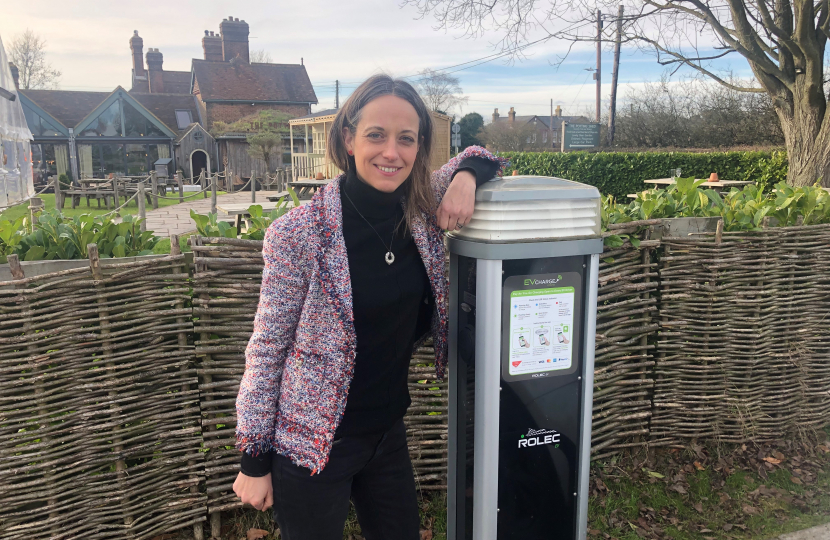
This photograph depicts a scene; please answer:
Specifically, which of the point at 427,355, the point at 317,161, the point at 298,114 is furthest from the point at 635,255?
the point at 298,114

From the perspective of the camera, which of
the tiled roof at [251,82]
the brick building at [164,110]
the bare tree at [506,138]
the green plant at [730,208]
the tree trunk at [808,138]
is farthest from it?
the tiled roof at [251,82]

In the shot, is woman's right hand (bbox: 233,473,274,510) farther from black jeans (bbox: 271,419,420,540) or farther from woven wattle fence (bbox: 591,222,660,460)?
woven wattle fence (bbox: 591,222,660,460)

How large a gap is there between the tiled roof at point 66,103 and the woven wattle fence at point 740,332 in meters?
40.1

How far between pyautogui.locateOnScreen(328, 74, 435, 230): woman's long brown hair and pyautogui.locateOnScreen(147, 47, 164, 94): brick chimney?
46846mm

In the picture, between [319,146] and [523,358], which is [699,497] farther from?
[319,146]

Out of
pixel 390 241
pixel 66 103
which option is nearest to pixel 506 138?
pixel 66 103

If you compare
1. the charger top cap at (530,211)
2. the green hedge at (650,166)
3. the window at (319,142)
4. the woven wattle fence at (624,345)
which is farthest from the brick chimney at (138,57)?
the charger top cap at (530,211)

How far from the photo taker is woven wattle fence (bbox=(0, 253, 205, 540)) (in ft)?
8.19

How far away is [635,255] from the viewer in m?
3.42

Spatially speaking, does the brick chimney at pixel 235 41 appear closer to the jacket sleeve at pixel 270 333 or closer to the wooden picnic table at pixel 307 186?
the wooden picnic table at pixel 307 186

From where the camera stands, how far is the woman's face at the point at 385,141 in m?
1.69

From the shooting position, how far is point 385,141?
1693mm

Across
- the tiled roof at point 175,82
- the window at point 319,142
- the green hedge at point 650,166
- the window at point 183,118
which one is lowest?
the green hedge at point 650,166

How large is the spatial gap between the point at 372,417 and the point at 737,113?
26.2 meters
